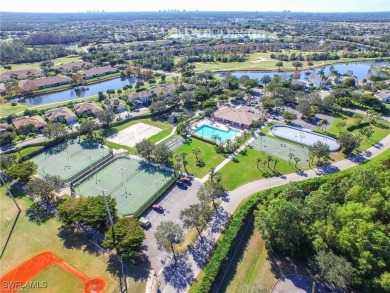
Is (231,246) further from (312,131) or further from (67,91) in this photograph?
(67,91)

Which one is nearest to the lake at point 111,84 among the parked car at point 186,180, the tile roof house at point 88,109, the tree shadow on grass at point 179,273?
the tile roof house at point 88,109

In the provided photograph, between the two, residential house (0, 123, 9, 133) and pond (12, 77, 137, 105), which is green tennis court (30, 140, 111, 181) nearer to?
residential house (0, 123, 9, 133)

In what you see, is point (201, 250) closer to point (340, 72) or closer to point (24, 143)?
point (24, 143)

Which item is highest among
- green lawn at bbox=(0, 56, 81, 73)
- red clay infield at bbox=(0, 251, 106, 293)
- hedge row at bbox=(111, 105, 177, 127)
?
red clay infield at bbox=(0, 251, 106, 293)

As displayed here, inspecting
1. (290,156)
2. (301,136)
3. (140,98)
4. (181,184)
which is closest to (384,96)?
(301,136)

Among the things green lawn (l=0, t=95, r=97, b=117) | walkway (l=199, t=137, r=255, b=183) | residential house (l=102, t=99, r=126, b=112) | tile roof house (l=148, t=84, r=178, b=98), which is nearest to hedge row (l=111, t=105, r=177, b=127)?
residential house (l=102, t=99, r=126, b=112)

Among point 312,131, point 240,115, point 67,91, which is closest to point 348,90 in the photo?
point 312,131
